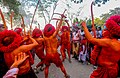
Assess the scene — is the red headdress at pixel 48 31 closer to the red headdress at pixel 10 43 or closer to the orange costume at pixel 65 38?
the red headdress at pixel 10 43

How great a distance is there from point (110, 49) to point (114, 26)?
14.4 inches

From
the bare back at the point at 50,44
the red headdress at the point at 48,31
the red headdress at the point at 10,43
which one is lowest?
the bare back at the point at 50,44

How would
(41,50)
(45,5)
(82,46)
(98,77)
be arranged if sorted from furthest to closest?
1. (45,5)
2. (82,46)
3. (41,50)
4. (98,77)

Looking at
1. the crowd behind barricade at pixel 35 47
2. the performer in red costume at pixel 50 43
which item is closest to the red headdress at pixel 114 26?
the crowd behind barricade at pixel 35 47

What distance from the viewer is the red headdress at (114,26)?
13.1 ft

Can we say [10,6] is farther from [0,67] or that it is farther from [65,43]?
[0,67]

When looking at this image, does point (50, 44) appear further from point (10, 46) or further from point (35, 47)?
point (10, 46)

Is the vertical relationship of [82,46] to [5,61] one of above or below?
below

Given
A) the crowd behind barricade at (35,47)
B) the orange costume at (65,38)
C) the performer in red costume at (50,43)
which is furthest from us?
the orange costume at (65,38)

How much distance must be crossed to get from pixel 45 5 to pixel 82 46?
30.8m

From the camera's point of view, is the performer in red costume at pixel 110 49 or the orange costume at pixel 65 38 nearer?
the performer in red costume at pixel 110 49

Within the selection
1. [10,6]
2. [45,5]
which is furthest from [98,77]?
[45,5]

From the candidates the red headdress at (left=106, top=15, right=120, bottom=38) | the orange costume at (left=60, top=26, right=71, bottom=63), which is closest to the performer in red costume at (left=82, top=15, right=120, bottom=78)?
the red headdress at (left=106, top=15, right=120, bottom=38)

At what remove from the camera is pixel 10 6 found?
15.8 metres
